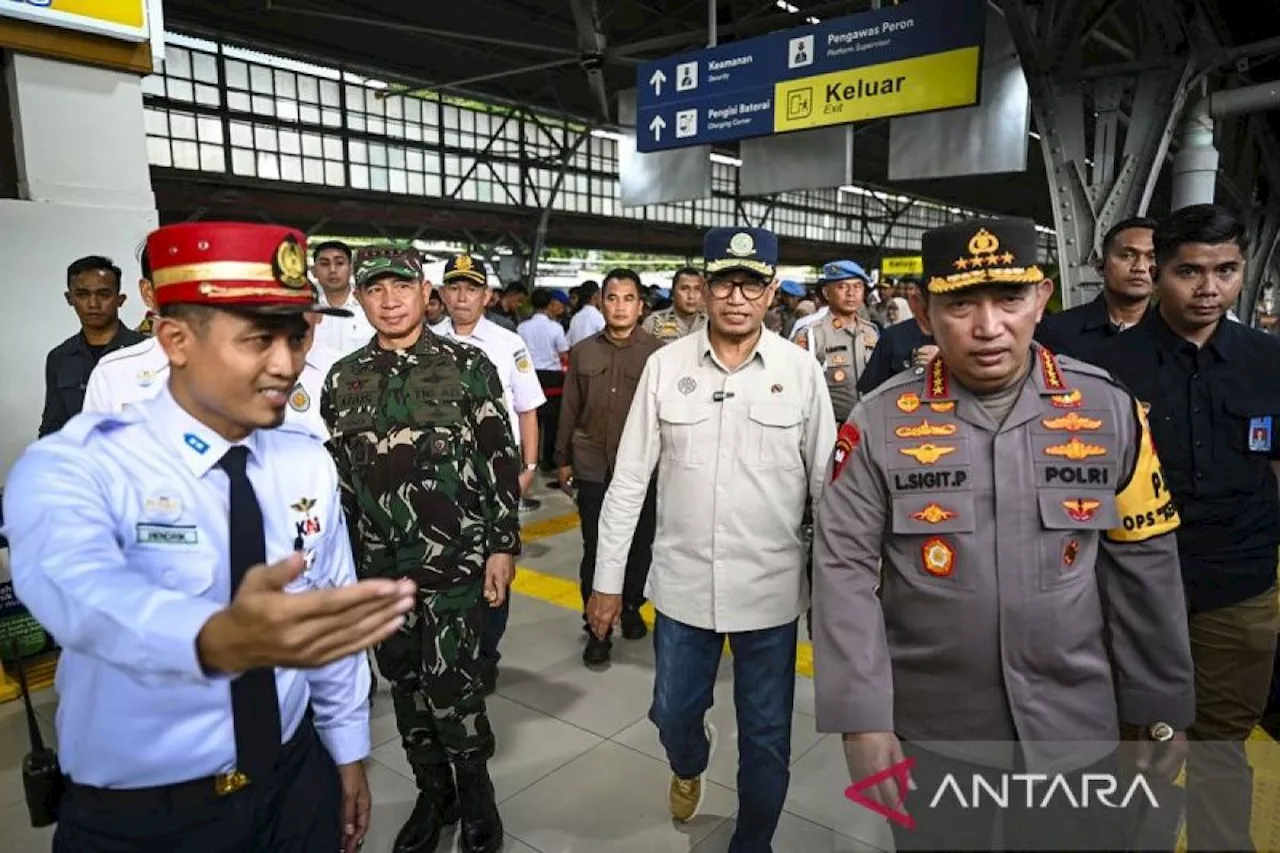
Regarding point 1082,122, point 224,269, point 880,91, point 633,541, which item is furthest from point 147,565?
point 1082,122

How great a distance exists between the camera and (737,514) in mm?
2291

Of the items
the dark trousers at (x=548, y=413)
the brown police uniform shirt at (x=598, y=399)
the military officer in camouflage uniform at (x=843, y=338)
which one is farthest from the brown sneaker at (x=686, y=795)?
the dark trousers at (x=548, y=413)

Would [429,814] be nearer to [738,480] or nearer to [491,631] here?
[491,631]

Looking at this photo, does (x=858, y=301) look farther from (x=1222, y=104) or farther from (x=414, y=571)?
(x=1222, y=104)

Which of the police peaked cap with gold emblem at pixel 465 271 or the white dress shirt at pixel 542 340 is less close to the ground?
the police peaked cap with gold emblem at pixel 465 271

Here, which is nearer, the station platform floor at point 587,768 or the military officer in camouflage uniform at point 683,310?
the station platform floor at point 587,768

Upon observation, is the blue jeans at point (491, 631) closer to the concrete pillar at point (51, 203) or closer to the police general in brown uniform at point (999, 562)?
the police general in brown uniform at point (999, 562)

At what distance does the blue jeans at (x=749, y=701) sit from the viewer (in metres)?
2.26

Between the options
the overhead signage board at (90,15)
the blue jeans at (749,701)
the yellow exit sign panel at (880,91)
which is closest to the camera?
the blue jeans at (749,701)

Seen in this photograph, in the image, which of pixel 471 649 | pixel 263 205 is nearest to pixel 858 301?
pixel 471 649

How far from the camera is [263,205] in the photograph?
13773 millimetres

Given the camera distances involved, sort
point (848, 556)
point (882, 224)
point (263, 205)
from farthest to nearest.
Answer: point (882, 224)
point (263, 205)
point (848, 556)

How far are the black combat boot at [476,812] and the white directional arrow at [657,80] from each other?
6987 mm

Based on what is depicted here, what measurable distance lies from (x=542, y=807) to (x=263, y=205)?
13822 millimetres
